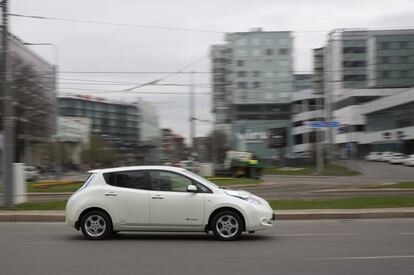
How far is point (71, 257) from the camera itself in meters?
9.37

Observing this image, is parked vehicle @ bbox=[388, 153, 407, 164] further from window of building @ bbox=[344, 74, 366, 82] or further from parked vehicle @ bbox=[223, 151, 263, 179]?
window of building @ bbox=[344, 74, 366, 82]

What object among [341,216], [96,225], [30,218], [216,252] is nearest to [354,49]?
[341,216]

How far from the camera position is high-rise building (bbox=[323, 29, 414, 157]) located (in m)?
101

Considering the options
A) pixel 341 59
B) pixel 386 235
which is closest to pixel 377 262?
pixel 386 235

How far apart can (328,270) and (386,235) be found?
457 centimetres

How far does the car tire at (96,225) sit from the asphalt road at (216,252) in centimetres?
25

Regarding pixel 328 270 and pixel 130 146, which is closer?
pixel 328 270

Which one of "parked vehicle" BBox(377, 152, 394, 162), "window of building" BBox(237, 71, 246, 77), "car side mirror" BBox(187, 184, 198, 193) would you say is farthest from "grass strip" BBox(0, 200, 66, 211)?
"window of building" BBox(237, 71, 246, 77)

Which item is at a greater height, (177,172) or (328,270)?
(177,172)

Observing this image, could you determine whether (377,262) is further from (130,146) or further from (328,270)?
(130,146)

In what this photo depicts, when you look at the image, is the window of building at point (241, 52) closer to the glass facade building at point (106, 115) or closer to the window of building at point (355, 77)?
the window of building at point (355, 77)

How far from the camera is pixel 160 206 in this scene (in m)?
11.5

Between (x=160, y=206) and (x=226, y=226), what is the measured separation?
141 centimetres

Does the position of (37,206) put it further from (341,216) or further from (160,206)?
(341,216)
